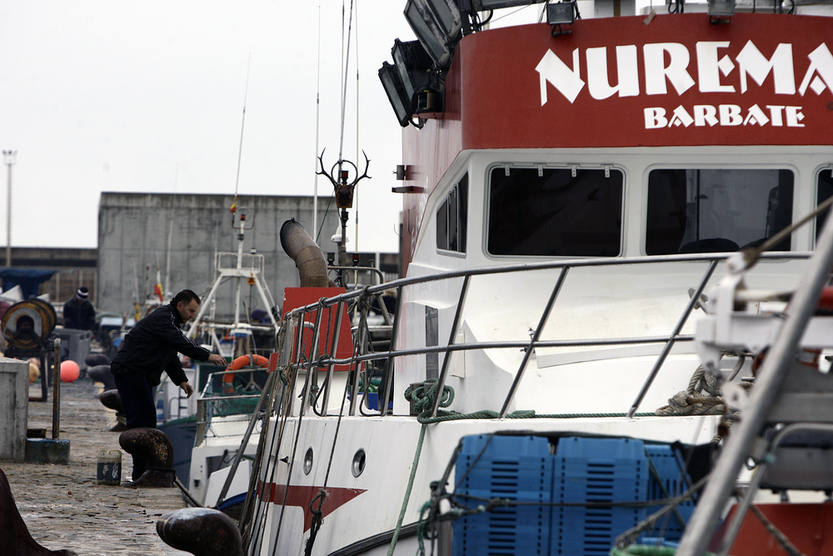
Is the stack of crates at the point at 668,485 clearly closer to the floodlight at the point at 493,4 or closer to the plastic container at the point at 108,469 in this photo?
the floodlight at the point at 493,4

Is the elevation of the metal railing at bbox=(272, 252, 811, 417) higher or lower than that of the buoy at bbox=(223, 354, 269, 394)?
higher

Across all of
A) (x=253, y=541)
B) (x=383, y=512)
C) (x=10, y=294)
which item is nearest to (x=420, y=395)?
(x=383, y=512)

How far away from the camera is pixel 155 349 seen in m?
10.1

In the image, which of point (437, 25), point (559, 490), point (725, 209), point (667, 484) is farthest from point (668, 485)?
point (437, 25)

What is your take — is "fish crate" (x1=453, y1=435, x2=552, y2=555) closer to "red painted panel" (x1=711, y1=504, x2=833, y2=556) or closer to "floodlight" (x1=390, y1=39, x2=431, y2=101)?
"red painted panel" (x1=711, y1=504, x2=833, y2=556)

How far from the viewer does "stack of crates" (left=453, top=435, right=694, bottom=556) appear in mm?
4262

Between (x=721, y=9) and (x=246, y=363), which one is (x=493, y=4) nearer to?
(x=721, y=9)

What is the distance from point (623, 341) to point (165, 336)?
6044 millimetres

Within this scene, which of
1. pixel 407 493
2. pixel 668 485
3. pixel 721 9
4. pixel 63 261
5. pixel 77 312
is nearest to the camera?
pixel 668 485

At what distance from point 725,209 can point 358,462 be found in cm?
247

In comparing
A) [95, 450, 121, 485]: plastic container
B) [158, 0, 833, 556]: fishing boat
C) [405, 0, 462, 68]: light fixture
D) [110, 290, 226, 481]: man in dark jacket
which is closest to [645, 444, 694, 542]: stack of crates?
[158, 0, 833, 556]: fishing boat

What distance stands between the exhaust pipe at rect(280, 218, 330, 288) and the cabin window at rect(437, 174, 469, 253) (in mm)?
6190

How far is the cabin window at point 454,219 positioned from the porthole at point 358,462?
4.77 ft

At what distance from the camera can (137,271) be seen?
49156mm
